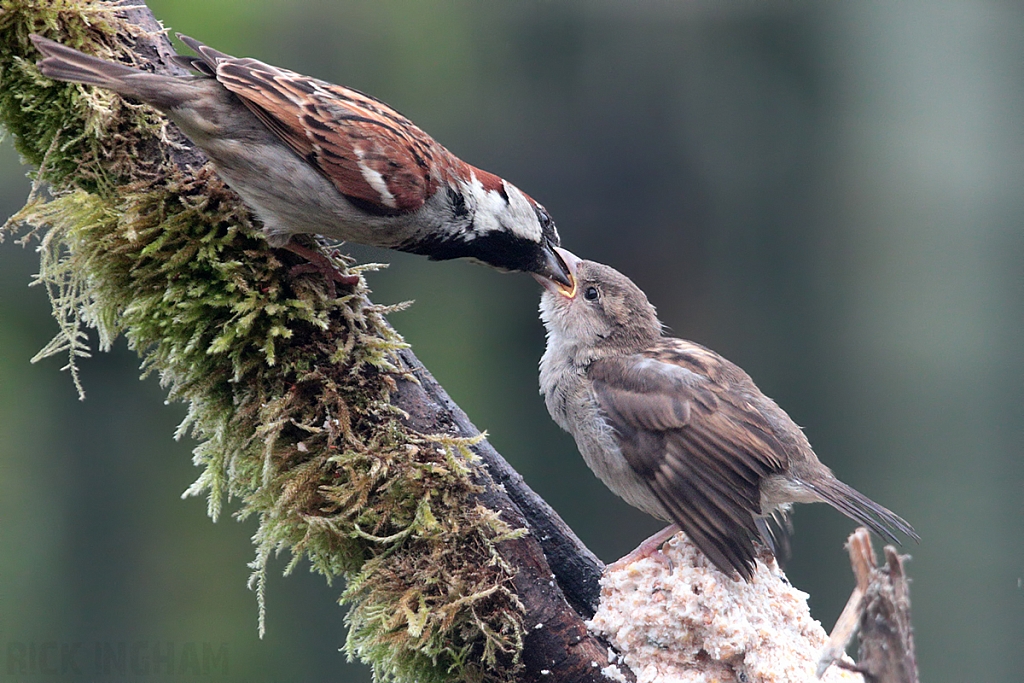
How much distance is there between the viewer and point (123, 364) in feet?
31.7

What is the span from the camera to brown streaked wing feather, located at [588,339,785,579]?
10.8ft

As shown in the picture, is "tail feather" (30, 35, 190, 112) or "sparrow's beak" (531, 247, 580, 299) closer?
"tail feather" (30, 35, 190, 112)

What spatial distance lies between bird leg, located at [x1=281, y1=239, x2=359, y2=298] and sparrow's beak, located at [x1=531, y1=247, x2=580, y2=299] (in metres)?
1.52

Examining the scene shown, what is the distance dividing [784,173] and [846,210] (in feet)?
3.20

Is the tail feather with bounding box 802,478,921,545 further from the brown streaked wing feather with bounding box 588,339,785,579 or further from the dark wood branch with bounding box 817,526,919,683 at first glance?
the dark wood branch with bounding box 817,526,919,683

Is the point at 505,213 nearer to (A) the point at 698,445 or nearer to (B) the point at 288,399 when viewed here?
(A) the point at 698,445

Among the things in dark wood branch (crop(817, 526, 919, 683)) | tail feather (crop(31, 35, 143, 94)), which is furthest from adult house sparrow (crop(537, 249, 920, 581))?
tail feather (crop(31, 35, 143, 94))

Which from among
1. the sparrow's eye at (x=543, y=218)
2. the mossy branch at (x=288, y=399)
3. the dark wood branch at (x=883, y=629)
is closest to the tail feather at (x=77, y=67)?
the mossy branch at (x=288, y=399)

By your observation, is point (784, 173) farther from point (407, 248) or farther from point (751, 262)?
point (407, 248)

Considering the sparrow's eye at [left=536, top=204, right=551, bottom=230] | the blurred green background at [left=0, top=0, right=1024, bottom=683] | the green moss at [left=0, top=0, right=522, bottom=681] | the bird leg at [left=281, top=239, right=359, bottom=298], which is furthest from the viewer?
the blurred green background at [left=0, top=0, right=1024, bottom=683]

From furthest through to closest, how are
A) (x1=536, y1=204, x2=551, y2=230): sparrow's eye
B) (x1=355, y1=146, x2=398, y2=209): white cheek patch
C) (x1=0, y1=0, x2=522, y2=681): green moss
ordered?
1. (x1=536, y1=204, x2=551, y2=230): sparrow's eye
2. (x1=355, y1=146, x2=398, y2=209): white cheek patch
3. (x1=0, y1=0, x2=522, y2=681): green moss

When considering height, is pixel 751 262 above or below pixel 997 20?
→ below

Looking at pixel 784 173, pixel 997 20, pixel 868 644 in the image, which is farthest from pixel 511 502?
pixel 997 20

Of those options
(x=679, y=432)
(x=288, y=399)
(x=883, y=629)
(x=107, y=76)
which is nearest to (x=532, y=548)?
(x=679, y=432)
